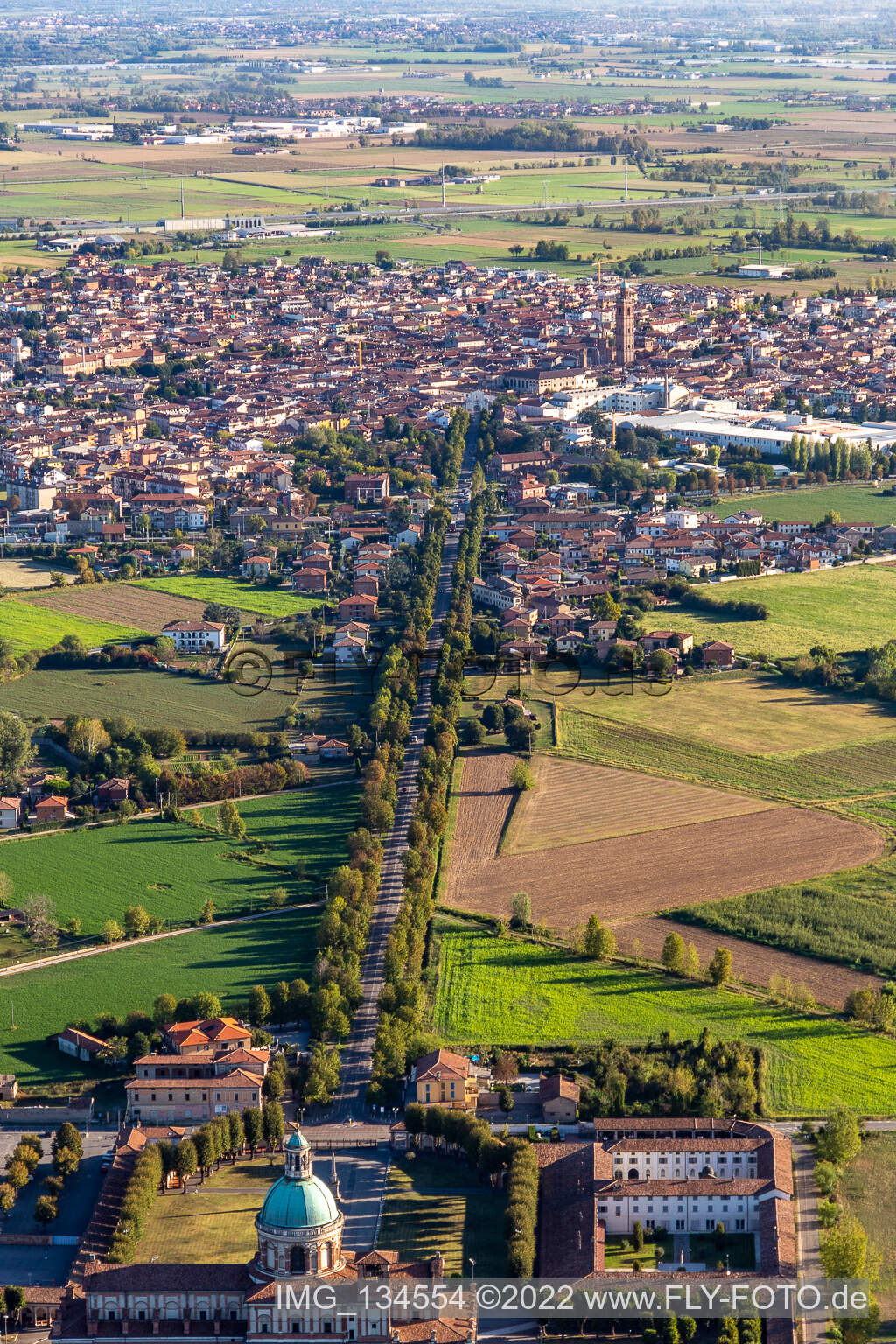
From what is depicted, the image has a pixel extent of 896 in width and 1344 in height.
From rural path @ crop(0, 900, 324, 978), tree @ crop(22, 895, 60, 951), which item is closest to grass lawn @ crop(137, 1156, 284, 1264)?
rural path @ crop(0, 900, 324, 978)

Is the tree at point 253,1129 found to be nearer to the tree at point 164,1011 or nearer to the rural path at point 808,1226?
the tree at point 164,1011

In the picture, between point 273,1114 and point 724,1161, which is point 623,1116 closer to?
point 724,1161

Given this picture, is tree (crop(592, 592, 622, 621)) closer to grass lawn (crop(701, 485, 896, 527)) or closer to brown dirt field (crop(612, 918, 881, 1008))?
grass lawn (crop(701, 485, 896, 527))

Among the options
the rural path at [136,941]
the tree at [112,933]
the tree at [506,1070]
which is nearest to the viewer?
the tree at [506,1070]

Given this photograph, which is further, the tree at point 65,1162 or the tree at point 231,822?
the tree at point 231,822

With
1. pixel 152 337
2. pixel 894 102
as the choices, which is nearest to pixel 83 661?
pixel 152 337

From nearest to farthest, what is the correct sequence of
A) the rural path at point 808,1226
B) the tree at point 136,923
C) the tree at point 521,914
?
the rural path at point 808,1226, the tree at point 136,923, the tree at point 521,914

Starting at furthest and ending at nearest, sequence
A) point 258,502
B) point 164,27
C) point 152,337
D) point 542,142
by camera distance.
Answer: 1. point 164,27
2. point 542,142
3. point 152,337
4. point 258,502

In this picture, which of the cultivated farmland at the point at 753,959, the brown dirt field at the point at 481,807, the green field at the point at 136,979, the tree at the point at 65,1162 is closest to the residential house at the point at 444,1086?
the green field at the point at 136,979
